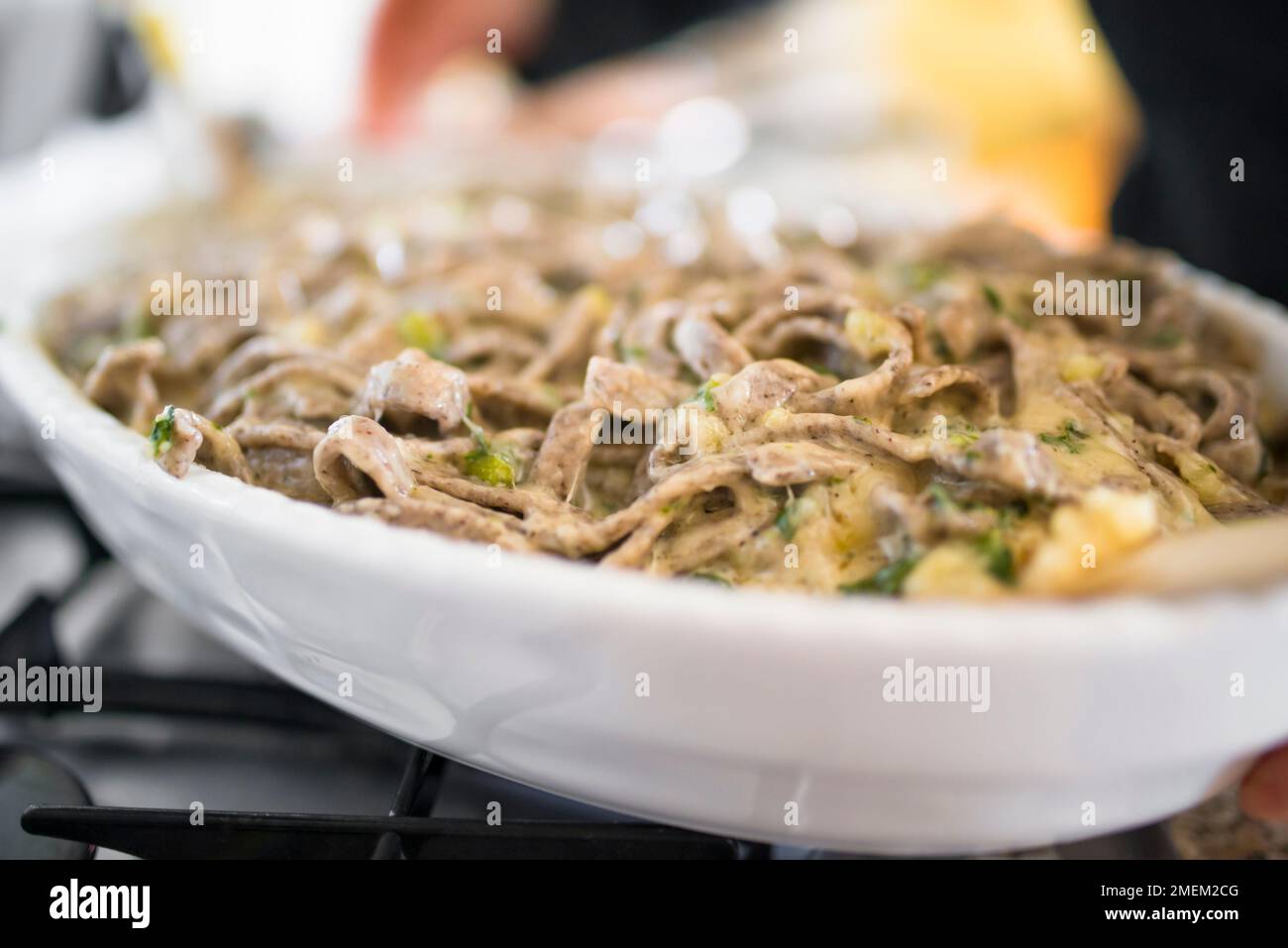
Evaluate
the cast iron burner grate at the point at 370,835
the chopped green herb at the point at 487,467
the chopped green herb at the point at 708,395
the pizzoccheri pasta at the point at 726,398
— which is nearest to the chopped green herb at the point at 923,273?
the pizzoccheri pasta at the point at 726,398

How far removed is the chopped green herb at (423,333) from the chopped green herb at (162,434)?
44 cm

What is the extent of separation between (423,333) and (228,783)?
0.72 meters

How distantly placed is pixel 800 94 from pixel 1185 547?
3992mm

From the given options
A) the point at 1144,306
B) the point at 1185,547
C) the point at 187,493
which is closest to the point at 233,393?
the point at 187,493

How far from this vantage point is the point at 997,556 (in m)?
0.93

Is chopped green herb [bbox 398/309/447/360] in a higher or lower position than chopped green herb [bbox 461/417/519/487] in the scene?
higher

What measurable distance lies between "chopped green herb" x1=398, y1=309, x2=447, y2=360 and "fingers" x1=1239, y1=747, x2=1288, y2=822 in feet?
3.96

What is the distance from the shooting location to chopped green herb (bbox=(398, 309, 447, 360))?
1526mm

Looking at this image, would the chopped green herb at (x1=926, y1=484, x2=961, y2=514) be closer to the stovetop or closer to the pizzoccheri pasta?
the pizzoccheri pasta

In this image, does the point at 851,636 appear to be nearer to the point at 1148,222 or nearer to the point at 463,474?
the point at 463,474

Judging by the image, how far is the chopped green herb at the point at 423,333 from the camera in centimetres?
153

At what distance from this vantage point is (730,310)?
1.47m

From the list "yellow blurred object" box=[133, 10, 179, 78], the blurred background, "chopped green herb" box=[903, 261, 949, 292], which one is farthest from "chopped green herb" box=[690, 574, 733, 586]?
"yellow blurred object" box=[133, 10, 179, 78]

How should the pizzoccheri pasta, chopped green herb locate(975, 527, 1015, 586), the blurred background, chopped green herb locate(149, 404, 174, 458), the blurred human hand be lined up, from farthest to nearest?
the blurred human hand → the blurred background → chopped green herb locate(149, 404, 174, 458) → the pizzoccheri pasta → chopped green herb locate(975, 527, 1015, 586)
